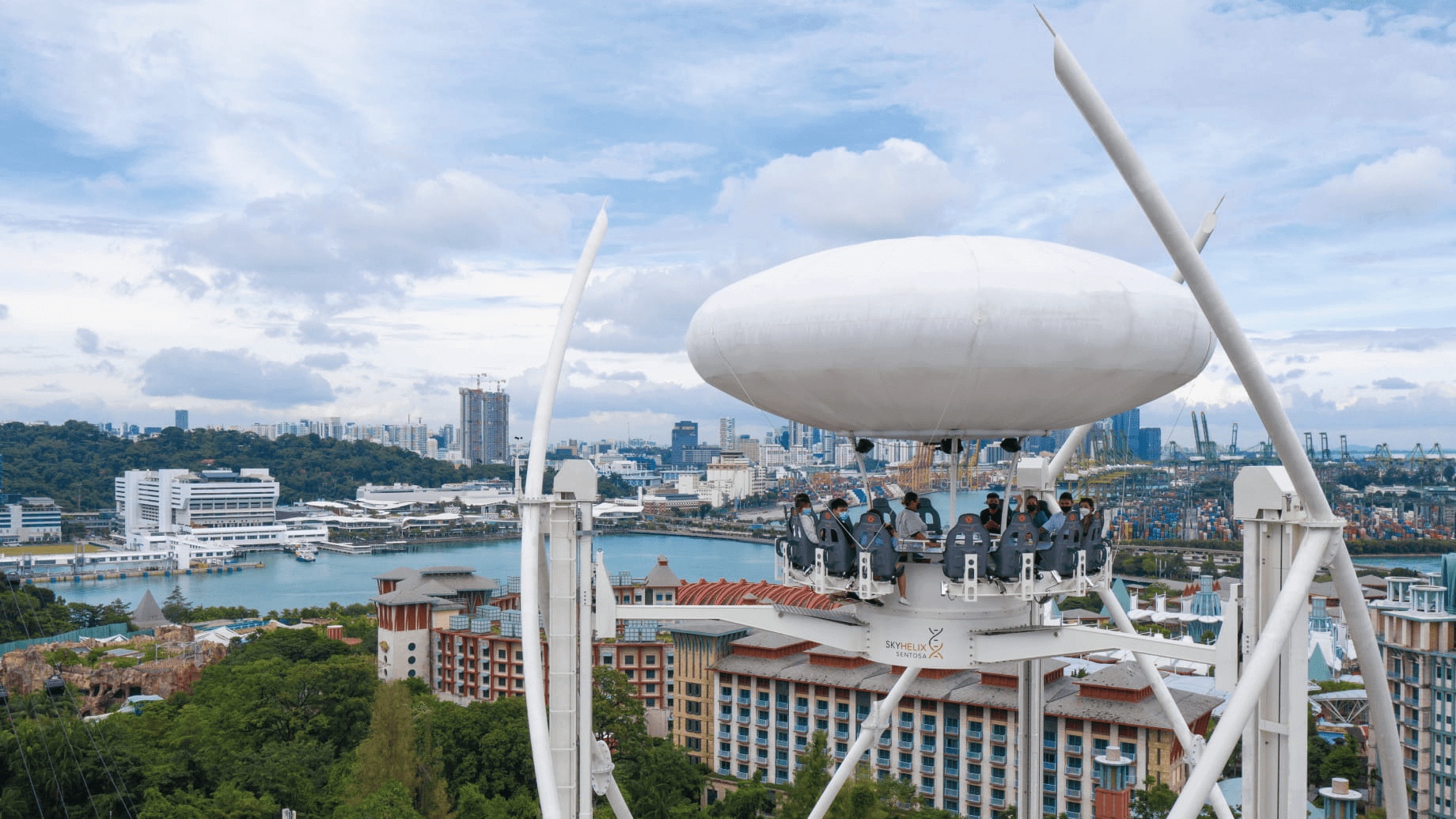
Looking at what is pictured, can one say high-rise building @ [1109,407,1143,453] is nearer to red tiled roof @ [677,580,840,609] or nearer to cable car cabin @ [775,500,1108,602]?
red tiled roof @ [677,580,840,609]

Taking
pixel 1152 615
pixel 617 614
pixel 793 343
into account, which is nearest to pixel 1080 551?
pixel 793 343

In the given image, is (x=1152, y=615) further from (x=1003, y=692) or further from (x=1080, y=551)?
(x=1080, y=551)

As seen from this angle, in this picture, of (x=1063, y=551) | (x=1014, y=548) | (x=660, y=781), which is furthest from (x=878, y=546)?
(x=660, y=781)

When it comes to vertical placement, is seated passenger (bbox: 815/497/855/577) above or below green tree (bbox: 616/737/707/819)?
above

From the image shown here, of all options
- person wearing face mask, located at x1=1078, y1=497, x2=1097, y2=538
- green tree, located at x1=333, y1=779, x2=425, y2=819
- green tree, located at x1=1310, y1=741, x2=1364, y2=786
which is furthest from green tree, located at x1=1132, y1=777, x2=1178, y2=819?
person wearing face mask, located at x1=1078, y1=497, x2=1097, y2=538

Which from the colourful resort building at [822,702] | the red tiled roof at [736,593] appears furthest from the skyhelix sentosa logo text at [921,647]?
the red tiled roof at [736,593]

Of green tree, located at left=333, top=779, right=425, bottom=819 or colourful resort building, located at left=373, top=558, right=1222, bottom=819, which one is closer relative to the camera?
green tree, located at left=333, top=779, right=425, bottom=819
